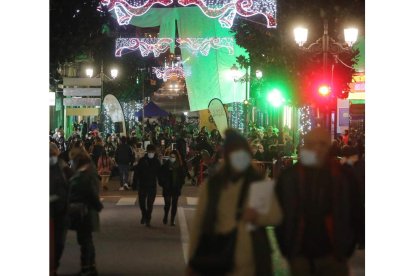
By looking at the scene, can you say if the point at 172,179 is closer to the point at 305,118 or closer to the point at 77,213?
the point at 305,118

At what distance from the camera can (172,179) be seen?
13805 mm

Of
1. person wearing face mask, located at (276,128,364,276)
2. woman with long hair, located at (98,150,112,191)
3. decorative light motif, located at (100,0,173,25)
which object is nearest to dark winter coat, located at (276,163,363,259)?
person wearing face mask, located at (276,128,364,276)

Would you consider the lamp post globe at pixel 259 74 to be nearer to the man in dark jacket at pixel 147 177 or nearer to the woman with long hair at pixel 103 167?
the woman with long hair at pixel 103 167

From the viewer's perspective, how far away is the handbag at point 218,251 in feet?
21.5

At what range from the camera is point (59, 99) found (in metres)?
25.1

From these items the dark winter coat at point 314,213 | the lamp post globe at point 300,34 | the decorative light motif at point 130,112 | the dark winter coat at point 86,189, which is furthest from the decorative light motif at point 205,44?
the decorative light motif at point 130,112

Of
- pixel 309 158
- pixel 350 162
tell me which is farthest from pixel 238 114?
pixel 309 158

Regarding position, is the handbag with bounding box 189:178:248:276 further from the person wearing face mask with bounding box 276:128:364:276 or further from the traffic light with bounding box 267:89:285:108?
the traffic light with bounding box 267:89:285:108

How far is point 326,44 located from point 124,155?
801 centimetres

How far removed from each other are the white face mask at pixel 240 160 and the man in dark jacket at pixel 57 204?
1.89 m

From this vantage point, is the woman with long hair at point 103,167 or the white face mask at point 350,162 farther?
the woman with long hair at point 103,167

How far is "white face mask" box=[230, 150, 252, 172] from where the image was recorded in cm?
652

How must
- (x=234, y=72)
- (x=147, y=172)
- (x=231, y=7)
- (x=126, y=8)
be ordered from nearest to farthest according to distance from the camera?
(x=234, y=72) < (x=147, y=172) < (x=231, y=7) < (x=126, y=8)
